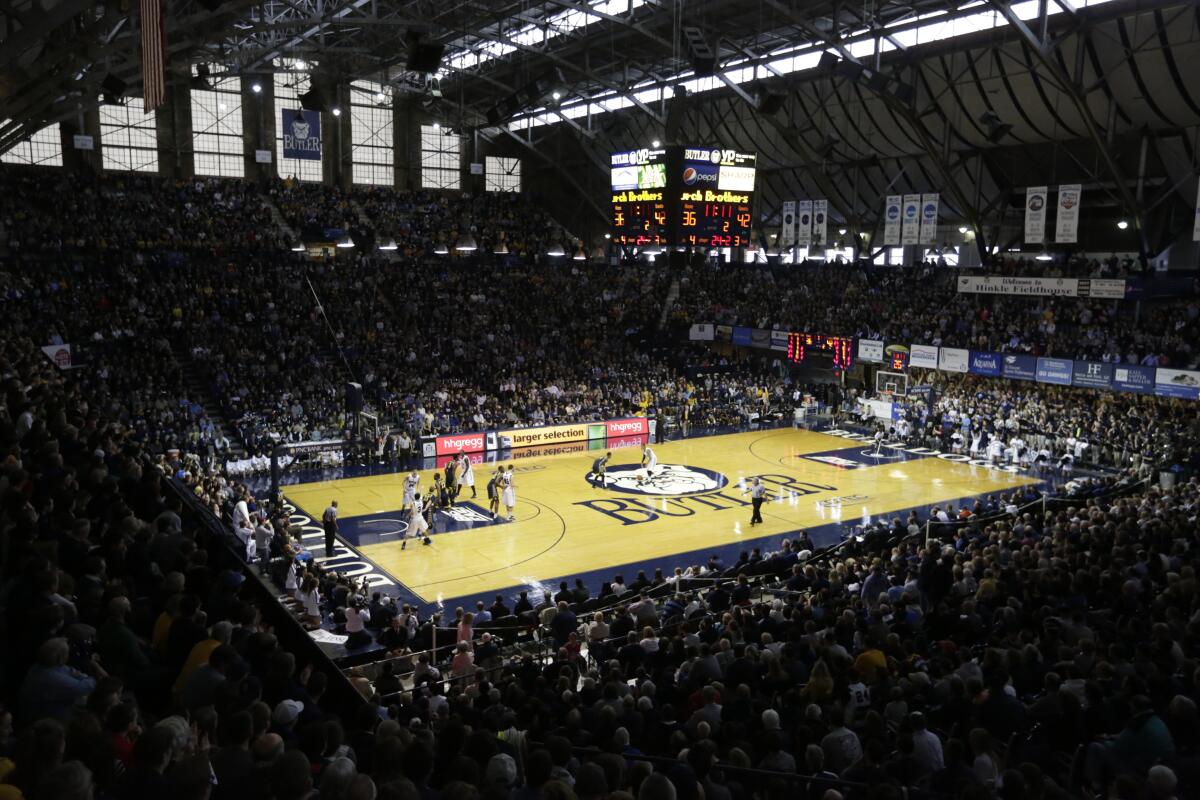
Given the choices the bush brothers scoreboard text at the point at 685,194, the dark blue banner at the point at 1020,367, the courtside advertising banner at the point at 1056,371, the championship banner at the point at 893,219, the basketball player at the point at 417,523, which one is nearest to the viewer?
the basketball player at the point at 417,523

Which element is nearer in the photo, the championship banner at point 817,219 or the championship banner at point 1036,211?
the championship banner at point 1036,211

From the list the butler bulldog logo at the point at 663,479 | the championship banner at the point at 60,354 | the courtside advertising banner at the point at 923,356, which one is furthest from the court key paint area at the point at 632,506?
the championship banner at the point at 60,354

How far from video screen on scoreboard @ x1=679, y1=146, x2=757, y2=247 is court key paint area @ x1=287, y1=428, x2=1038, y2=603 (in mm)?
7864

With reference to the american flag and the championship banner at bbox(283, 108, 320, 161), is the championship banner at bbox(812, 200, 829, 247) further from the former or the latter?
the american flag

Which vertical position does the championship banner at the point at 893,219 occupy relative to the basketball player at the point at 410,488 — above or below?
above

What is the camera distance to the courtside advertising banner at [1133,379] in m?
32.3

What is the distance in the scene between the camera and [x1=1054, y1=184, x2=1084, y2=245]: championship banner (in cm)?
3136

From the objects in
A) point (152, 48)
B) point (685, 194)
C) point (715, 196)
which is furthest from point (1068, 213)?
point (152, 48)

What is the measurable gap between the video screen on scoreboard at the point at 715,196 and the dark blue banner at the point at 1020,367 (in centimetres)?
1341

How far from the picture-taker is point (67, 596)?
636cm

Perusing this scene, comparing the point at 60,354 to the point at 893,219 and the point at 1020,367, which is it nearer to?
the point at 893,219

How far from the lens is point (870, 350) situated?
41000 mm

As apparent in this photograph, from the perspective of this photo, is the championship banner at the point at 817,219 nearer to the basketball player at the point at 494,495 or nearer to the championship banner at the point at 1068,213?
the championship banner at the point at 1068,213

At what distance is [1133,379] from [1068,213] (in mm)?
6509
